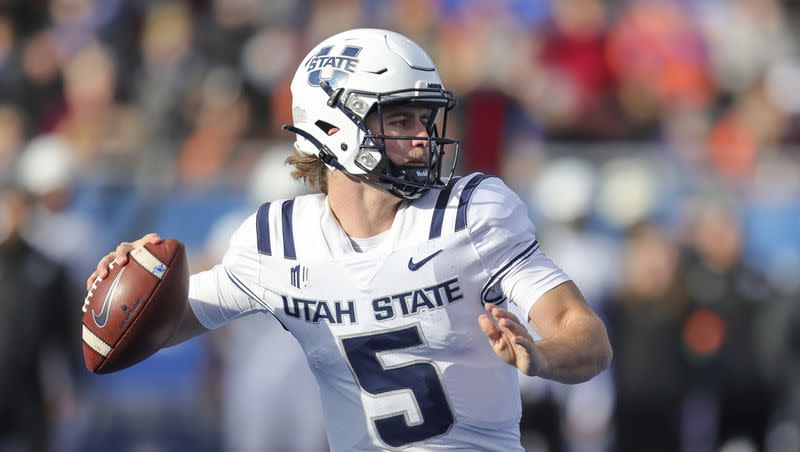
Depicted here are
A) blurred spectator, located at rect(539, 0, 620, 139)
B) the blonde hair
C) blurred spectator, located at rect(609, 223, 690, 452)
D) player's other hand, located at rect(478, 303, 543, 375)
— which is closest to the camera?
player's other hand, located at rect(478, 303, 543, 375)

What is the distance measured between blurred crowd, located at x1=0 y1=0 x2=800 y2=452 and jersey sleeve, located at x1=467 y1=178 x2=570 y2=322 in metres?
4.22

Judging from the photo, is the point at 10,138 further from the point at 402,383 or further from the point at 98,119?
the point at 402,383

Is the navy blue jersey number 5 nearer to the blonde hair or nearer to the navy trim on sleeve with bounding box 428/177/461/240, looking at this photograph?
the navy trim on sleeve with bounding box 428/177/461/240

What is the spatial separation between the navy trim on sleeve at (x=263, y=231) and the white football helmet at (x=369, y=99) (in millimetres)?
236

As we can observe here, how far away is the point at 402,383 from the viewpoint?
352 cm

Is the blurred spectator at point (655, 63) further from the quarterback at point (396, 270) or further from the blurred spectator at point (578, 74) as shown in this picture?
the quarterback at point (396, 270)

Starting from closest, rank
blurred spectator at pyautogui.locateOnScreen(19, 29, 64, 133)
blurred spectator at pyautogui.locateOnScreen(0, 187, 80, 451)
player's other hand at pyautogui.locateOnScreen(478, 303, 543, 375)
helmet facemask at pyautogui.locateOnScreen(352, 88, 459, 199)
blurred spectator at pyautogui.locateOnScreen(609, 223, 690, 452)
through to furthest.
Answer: player's other hand at pyautogui.locateOnScreen(478, 303, 543, 375) → helmet facemask at pyautogui.locateOnScreen(352, 88, 459, 199) → blurred spectator at pyautogui.locateOnScreen(609, 223, 690, 452) → blurred spectator at pyautogui.locateOnScreen(0, 187, 80, 451) → blurred spectator at pyautogui.locateOnScreen(19, 29, 64, 133)

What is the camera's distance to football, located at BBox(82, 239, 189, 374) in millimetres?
3701

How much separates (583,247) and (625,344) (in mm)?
660

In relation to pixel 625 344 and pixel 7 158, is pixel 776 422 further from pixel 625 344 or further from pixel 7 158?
pixel 7 158

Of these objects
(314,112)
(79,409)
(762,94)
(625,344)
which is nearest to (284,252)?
(314,112)

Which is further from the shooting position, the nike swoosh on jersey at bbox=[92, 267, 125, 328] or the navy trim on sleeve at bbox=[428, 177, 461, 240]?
the nike swoosh on jersey at bbox=[92, 267, 125, 328]

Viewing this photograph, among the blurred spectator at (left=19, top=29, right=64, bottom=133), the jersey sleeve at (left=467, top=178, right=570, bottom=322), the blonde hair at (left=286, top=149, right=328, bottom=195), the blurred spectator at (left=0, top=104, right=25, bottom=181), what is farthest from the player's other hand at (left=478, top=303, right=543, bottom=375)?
the blurred spectator at (left=19, top=29, right=64, bottom=133)

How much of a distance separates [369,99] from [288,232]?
450mm
